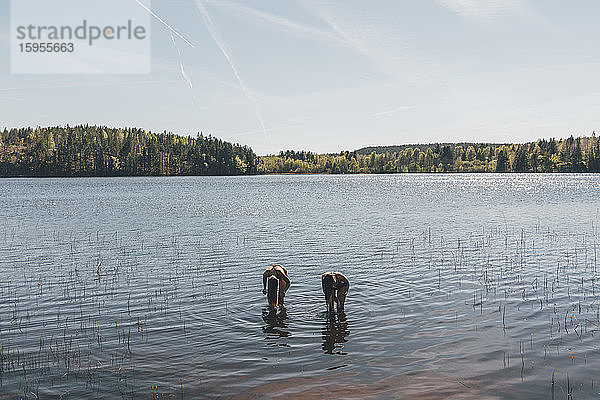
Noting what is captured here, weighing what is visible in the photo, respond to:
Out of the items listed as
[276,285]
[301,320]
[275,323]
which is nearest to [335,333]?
[301,320]

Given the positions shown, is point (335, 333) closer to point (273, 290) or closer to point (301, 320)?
point (301, 320)

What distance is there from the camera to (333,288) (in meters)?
15.8

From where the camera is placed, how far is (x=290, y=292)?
65.0 feet

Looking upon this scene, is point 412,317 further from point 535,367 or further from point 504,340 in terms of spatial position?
point 535,367

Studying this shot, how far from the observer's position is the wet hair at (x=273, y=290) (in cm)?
1622

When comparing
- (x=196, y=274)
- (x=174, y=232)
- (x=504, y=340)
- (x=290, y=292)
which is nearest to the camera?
(x=504, y=340)

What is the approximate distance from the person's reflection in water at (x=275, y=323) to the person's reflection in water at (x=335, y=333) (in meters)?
1.26

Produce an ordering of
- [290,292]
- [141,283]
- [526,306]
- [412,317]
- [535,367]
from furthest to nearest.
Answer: [141,283], [290,292], [526,306], [412,317], [535,367]

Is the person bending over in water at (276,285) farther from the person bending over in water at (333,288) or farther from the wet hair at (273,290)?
the person bending over in water at (333,288)

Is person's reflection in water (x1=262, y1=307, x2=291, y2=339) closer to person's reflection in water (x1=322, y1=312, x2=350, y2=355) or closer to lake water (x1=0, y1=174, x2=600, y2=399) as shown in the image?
lake water (x1=0, y1=174, x2=600, y2=399)

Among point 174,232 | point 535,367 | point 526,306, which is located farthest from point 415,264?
point 174,232

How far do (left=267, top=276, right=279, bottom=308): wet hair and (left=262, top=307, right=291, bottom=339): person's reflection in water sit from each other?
35 cm

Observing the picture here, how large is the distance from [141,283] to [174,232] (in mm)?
18560

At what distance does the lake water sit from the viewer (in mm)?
11109
